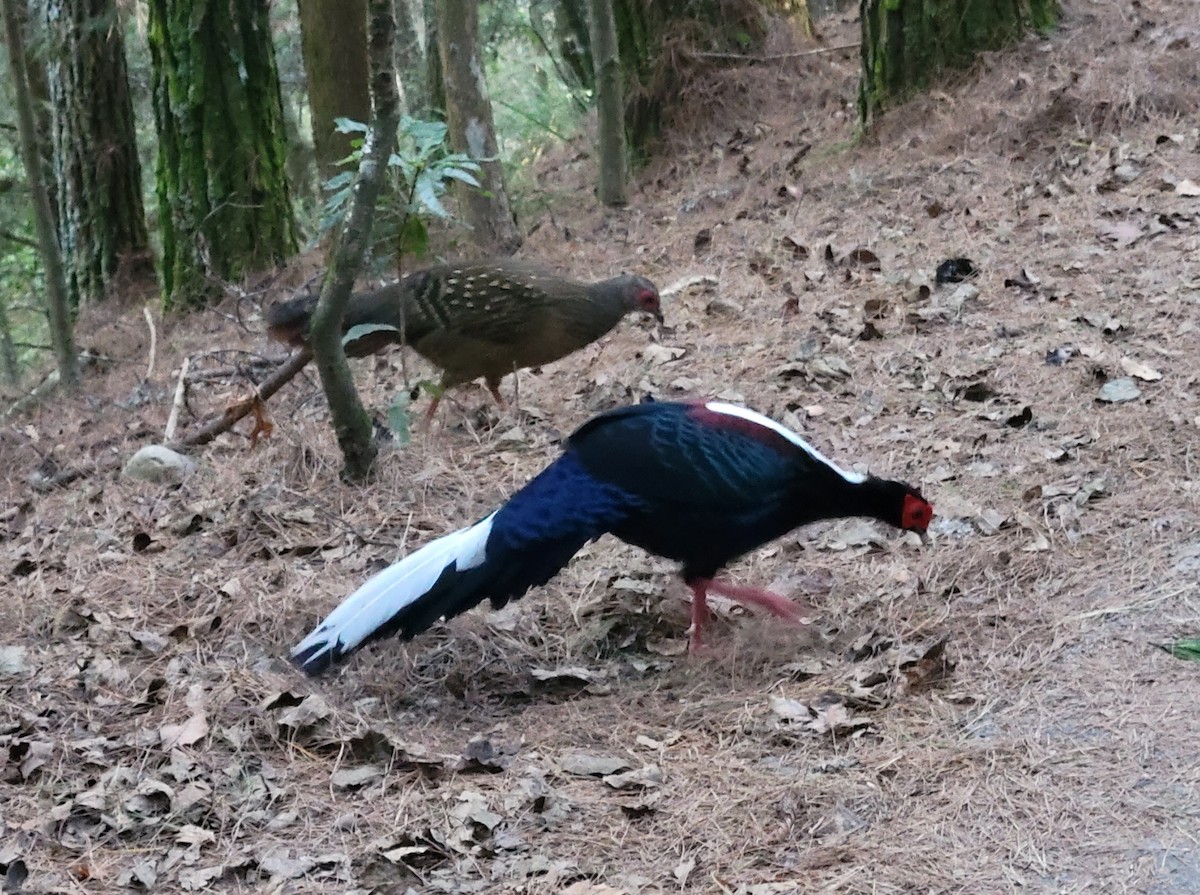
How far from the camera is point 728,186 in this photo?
358 inches

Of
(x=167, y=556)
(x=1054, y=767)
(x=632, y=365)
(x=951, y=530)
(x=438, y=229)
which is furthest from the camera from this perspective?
(x=438, y=229)

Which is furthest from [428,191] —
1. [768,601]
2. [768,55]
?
[768,55]

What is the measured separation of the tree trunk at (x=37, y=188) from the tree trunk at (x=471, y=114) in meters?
2.51

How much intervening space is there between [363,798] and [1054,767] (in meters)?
1.69

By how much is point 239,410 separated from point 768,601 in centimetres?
277

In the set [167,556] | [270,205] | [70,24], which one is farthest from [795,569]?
[70,24]

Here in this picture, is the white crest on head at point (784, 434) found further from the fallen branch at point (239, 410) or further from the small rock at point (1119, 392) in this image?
the fallen branch at point (239, 410)

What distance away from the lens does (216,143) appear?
8.92 meters

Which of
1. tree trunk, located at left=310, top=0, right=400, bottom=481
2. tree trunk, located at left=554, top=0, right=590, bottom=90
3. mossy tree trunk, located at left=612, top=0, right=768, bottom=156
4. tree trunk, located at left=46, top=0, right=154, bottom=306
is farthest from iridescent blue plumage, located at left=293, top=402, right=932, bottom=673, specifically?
tree trunk, located at left=554, top=0, right=590, bottom=90

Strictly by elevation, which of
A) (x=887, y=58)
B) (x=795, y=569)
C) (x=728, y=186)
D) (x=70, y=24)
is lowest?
(x=795, y=569)

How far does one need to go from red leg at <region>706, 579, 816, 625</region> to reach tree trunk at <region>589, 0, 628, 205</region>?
19.1ft

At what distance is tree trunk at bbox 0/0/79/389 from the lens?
254 inches

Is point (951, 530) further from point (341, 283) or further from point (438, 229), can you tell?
point (438, 229)

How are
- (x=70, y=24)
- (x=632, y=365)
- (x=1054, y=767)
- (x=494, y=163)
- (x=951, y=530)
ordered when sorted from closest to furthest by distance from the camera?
(x=1054, y=767), (x=951, y=530), (x=632, y=365), (x=494, y=163), (x=70, y=24)
